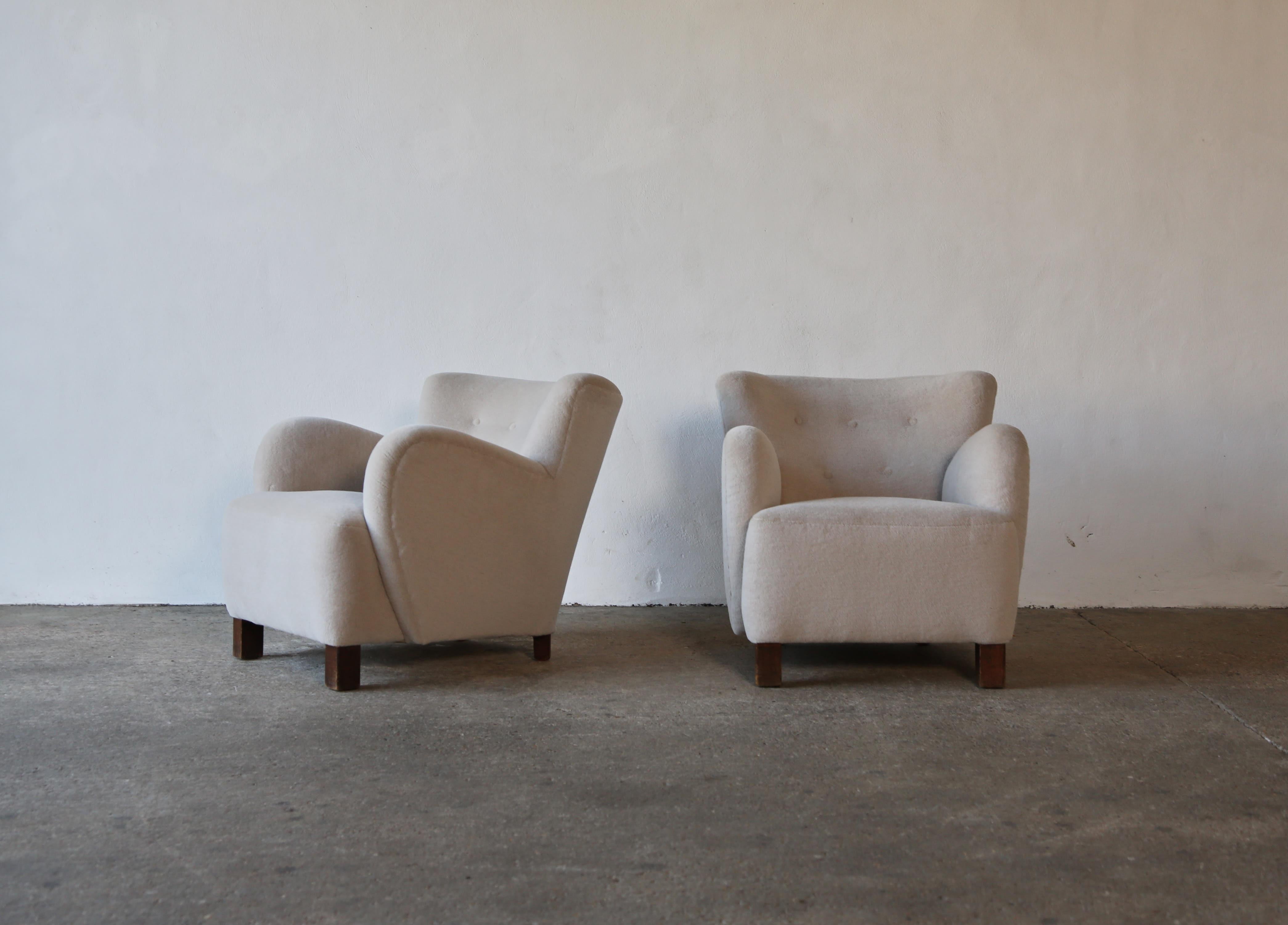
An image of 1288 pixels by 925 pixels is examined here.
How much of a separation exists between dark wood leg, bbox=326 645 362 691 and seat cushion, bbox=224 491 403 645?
1.1 inches

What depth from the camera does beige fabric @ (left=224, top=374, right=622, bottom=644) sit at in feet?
7.50

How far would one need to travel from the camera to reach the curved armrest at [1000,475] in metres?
2.41

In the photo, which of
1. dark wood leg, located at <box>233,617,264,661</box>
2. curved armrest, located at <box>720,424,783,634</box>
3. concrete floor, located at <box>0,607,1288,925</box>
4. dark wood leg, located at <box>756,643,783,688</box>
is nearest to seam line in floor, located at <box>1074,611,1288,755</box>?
concrete floor, located at <box>0,607,1288,925</box>

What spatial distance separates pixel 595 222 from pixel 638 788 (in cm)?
226

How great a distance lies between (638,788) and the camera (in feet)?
5.46

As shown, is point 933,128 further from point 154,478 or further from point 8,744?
point 8,744

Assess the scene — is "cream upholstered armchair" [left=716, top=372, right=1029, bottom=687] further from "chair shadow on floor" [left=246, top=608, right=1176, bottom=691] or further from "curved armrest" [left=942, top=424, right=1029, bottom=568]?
"chair shadow on floor" [left=246, top=608, right=1176, bottom=691]

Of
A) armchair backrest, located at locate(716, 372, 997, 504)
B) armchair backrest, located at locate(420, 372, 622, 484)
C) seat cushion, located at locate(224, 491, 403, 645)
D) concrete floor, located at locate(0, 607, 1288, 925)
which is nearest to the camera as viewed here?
concrete floor, located at locate(0, 607, 1288, 925)

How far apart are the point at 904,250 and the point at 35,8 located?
3114 mm

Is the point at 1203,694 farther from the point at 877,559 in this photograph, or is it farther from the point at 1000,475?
the point at 877,559

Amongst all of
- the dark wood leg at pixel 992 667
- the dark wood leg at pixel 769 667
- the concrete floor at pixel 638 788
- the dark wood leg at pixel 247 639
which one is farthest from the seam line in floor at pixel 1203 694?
the dark wood leg at pixel 247 639

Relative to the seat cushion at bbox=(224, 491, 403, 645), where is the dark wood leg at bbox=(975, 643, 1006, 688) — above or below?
below

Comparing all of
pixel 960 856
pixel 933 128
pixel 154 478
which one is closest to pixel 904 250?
pixel 933 128

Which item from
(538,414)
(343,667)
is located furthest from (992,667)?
(343,667)
